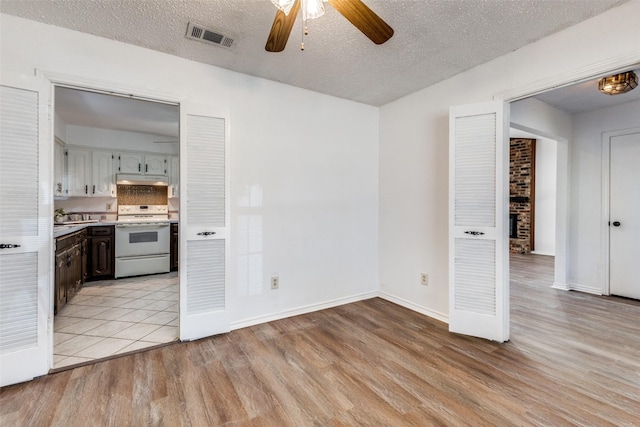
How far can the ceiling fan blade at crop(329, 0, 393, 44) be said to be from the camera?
141 cm

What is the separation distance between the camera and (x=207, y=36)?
226 cm

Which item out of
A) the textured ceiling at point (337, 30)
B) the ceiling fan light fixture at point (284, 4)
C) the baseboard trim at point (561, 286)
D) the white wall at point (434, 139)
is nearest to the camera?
the ceiling fan light fixture at point (284, 4)

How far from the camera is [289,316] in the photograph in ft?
10.4

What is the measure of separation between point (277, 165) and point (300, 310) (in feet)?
5.44

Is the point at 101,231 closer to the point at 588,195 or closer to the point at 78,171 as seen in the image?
the point at 78,171

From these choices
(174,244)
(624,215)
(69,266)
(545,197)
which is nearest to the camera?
(69,266)

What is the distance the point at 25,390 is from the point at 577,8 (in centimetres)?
454

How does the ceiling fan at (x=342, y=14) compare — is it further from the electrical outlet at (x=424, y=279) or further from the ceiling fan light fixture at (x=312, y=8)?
the electrical outlet at (x=424, y=279)

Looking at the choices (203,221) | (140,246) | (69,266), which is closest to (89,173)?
(140,246)

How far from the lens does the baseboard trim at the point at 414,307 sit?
3.05m

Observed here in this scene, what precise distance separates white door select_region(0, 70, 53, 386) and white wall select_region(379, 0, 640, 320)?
3343mm

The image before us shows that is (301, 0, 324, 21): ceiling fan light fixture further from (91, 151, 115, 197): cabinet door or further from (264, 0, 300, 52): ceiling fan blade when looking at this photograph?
(91, 151, 115, 197): cabinet door

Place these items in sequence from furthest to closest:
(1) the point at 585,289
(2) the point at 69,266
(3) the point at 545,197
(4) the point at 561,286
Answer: (3) the point at 545,197 → (4) the point at 561,286 → (1) the point at 585,289 → (2) the point at 69,266

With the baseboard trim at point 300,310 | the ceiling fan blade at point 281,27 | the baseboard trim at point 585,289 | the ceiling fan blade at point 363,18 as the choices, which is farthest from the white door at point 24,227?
the baseboard trim at point 585,289
